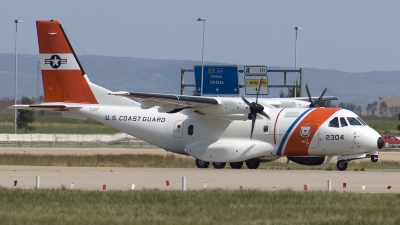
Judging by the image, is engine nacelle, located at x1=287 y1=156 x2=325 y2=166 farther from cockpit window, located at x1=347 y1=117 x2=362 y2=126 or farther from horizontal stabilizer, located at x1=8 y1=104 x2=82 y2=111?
horizontal stabilizer, located at x1=8 y1=104 x2=82 y2=111

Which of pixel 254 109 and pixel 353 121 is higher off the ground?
pixel 254 109

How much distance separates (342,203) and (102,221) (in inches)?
268

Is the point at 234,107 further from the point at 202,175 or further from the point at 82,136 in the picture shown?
the point at 82,136

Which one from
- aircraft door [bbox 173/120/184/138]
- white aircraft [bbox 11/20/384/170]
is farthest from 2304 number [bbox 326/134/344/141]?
aircraft door [bbox 173/120/184/138]

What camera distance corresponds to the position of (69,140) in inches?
2709

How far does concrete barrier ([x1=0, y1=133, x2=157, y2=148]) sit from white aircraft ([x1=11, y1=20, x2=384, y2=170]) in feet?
78.2

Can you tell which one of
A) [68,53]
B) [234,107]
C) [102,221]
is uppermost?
[68,53]

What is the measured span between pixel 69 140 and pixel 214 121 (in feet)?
113

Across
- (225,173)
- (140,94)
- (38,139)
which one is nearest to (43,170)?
(140,94)

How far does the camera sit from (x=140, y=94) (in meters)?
32.5

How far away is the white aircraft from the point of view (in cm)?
3404

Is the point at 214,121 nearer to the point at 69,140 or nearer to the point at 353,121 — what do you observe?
the point at 353,121

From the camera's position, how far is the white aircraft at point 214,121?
34.0 metres

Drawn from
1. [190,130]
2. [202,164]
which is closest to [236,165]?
[202,164]
